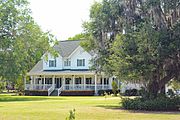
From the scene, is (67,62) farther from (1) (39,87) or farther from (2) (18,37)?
(2) (18,37)

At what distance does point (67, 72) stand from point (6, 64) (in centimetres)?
3169

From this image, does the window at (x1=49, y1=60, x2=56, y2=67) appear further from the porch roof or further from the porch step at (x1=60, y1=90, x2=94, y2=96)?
the porch step at (x1=60, y1=90, x2=94, y2=96)

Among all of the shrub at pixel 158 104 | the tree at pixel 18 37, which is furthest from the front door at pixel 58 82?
the shrub at pixel 158 104

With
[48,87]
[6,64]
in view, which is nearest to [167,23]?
[6,64]

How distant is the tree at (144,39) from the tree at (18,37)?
7566 millimetres

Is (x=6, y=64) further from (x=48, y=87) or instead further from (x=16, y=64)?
(x=48, y=87)

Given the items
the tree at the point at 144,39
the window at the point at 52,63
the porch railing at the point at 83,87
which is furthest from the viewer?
the window at the point at 52,63

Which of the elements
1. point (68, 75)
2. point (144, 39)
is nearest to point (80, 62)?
point (68, 75)

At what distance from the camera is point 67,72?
2499 inches

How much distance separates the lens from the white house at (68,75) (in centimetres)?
6262

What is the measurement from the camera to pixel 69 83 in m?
66.3

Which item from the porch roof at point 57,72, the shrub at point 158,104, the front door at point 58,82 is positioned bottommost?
the shrub at point 158,104

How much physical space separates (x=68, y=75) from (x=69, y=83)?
1807mm

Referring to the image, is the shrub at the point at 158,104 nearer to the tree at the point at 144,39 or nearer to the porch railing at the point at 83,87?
the tree at the point at 144,39
